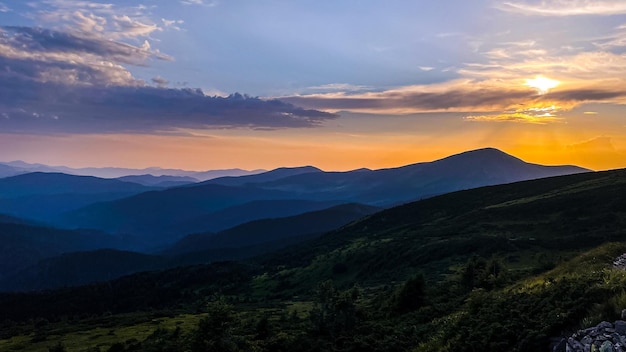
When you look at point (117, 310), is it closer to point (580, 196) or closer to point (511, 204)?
point (511, 204)

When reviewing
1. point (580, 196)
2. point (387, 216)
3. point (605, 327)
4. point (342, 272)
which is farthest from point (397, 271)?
point (387, 216)

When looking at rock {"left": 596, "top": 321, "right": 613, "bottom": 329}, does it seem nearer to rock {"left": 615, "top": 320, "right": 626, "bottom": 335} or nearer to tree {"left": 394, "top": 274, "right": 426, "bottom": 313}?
rock {"left": 615, "top": 320, "right": 626, "bottom": 335}

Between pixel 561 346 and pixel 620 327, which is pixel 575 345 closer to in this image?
pixel 561 346

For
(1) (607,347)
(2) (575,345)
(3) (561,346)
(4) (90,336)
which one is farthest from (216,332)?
(4) (90,336)

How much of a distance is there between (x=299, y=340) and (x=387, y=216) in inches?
6263

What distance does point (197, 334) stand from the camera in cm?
2691

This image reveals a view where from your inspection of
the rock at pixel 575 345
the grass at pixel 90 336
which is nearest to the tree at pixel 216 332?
the rock at pixel 575 345

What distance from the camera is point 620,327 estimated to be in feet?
40.0

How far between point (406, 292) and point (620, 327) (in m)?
30.5

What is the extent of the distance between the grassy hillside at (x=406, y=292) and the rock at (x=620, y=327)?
38.7 inches

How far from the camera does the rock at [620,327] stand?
1207 cm

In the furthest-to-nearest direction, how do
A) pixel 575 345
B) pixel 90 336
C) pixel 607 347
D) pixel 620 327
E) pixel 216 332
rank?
pixel 90 336
pixel 216 332
pixel 575 345
pixel 620 327
pixel 607 347

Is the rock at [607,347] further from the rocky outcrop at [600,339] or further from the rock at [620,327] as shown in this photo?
the rock at [620,327]

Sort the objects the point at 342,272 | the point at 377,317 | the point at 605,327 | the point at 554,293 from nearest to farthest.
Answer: the point at 605,327
the point at 554,293
the point at 377,317
the point at 342,272
